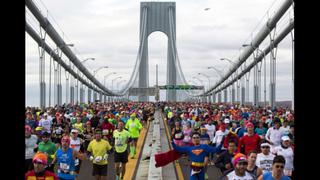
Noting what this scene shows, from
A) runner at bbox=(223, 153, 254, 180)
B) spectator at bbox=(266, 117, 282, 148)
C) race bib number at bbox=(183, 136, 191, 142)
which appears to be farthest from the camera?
race bib number at bbox=(183, 136, 191, 142)

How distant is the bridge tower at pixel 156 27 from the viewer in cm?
15538

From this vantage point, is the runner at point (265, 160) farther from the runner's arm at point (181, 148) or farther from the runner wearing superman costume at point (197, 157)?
the runner's arm at point (181, 148)

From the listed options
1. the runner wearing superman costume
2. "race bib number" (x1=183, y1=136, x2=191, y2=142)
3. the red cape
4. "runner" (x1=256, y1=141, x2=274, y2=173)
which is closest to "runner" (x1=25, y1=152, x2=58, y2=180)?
the red cape

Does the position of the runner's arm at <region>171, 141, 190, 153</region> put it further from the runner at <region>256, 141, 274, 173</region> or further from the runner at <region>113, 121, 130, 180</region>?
the runner at <region>113, 121, 130, 180</region>

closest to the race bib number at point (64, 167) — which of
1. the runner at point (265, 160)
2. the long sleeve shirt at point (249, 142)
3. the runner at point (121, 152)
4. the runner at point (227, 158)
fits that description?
the runner at point (227, 158)

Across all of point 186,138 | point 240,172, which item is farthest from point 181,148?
point 186,138

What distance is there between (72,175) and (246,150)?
3416 millimetres

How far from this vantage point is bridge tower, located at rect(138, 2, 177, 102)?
155 meters

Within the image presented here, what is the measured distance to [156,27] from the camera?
16212 centimetres

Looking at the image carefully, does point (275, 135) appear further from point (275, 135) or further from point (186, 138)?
point (186, 138)

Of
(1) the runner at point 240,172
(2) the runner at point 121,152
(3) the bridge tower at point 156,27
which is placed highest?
(3) the bridge tower at point 156,27
